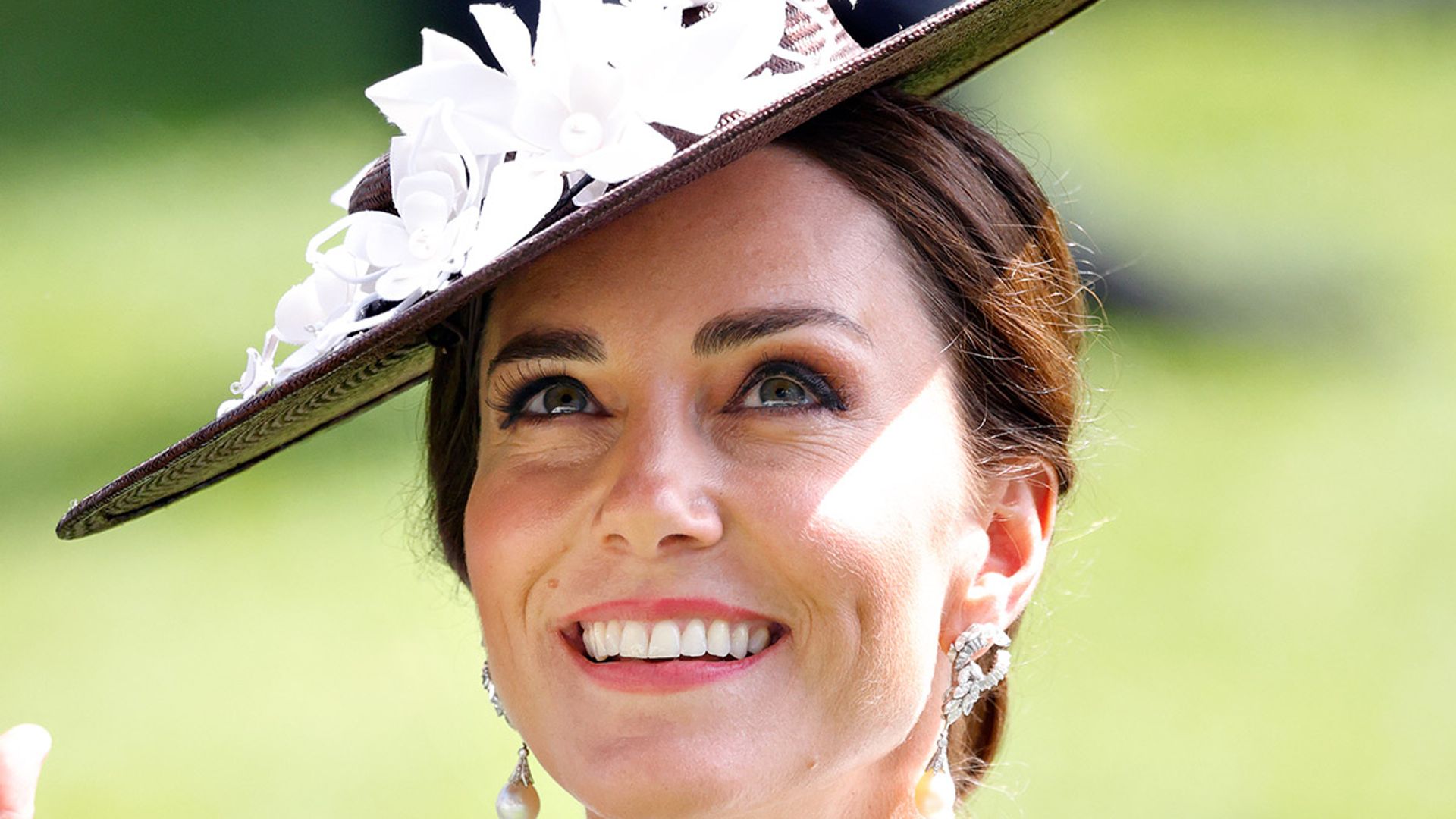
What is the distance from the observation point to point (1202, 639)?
175 inches

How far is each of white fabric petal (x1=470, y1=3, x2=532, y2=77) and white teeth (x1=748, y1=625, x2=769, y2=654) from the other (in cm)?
58

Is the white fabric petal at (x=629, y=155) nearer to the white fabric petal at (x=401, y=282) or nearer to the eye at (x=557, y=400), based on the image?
the white fabric petal at (x=401, y=282)

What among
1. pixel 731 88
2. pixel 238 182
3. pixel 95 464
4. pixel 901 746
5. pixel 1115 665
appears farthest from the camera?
pixel 238 182

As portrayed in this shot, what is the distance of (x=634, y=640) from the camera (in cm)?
173

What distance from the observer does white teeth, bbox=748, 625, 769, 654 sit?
1.74m

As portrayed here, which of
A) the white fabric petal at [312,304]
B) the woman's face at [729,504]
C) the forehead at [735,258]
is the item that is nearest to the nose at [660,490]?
the woman's face at [729,504]

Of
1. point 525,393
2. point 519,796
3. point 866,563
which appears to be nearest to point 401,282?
point 525,393

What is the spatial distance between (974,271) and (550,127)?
531mm

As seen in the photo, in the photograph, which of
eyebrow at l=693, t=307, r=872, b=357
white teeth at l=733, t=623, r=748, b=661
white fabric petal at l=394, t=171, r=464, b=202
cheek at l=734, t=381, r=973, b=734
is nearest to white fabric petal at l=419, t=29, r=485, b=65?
white fabric petal at l=394, t=171, r=464, b=202

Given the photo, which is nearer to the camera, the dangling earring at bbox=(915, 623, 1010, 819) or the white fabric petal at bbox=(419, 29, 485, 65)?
the white fabric petal at bbox=(419, 29, 485, 65)

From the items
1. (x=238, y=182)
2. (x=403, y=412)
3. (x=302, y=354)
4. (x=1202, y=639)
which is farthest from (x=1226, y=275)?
(x=302, y=354)

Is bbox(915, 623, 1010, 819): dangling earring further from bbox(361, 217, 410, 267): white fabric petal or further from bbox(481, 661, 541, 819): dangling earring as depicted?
bbox(361, 217, 410, 267): white fabric petal

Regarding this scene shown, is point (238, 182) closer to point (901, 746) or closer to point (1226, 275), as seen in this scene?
point (1226, 275)

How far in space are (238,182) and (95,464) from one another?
1123 millimetres
